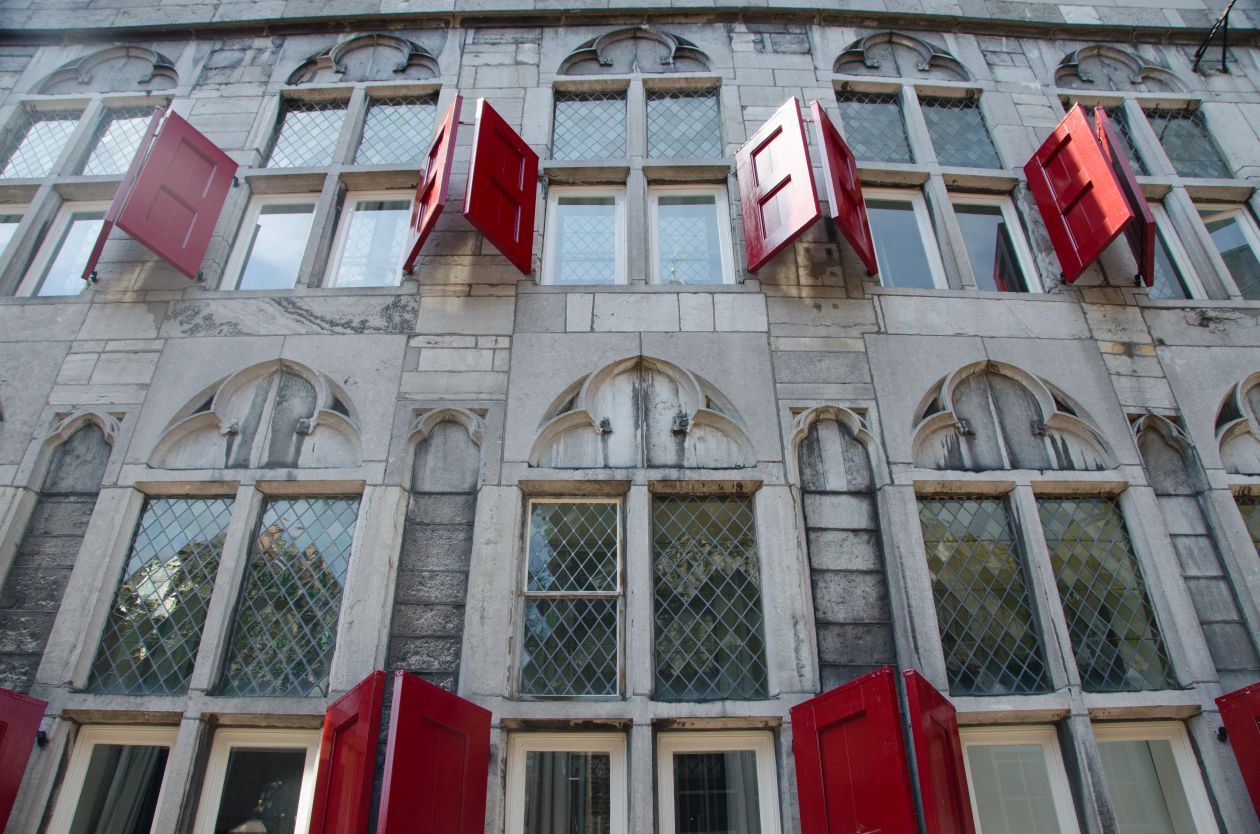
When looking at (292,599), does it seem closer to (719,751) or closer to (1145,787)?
(719,751)

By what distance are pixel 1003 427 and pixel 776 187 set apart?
2445 mm

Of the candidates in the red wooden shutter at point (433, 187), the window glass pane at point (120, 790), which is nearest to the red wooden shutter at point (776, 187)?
the red wooden shutter at point (433, 187)

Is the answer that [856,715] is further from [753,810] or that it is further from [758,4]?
[758,4]

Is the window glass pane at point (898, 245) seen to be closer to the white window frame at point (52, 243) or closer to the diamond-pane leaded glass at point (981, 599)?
the diamond-pane leaded glass at point (981, 599)

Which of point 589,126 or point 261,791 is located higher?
point 589,126

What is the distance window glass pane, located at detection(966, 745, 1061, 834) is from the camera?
4.82 meters

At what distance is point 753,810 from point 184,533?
4.06 metres

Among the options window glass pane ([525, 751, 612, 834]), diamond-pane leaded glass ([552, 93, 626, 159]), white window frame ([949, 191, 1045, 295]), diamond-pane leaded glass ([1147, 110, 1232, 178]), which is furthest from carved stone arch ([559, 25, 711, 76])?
window glass pane ([525, 751, 612, 834])

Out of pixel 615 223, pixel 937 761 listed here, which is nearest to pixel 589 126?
pixel 615 223

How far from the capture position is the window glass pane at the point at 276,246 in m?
6.88

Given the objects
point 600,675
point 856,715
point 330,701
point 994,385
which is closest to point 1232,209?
point 994,385

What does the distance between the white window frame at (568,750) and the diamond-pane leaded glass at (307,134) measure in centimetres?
522

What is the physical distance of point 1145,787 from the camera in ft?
16.5

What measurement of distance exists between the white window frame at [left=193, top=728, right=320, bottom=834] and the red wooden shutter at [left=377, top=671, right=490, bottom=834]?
1.05m
